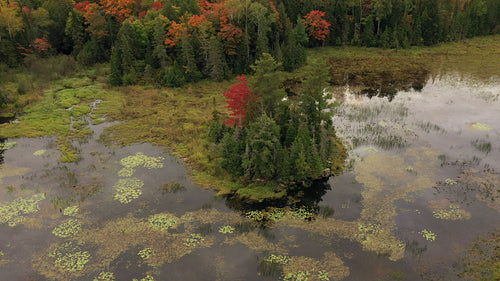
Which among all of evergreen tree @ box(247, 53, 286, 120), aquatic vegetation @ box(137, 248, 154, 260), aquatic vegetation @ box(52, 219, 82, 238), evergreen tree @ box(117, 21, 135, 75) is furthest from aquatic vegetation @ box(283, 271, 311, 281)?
evergreen tree @ box(117, 21, 135, 75)

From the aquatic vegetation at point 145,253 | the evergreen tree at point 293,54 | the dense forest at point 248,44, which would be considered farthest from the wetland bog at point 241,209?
the evergreen tree at point 293,54

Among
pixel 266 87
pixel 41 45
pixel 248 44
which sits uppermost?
pixel 41 45

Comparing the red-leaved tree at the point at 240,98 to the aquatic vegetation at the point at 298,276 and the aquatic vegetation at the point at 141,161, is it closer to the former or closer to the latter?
the aquatic vegetation at the point at 141,161

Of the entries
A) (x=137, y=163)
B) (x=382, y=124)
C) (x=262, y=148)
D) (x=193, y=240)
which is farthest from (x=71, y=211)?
(x=382, y=124)

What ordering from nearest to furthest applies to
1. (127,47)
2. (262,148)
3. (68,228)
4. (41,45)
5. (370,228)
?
1. (370,228)
2. (68,228)
3. (262,148)
4. (127,47)
5. (41,45)

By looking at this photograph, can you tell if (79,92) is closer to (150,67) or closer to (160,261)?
(150,67)

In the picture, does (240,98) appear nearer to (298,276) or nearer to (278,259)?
(278,259)

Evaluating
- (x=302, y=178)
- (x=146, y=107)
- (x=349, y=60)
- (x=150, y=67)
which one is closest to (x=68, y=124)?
(x=146, y=107)
